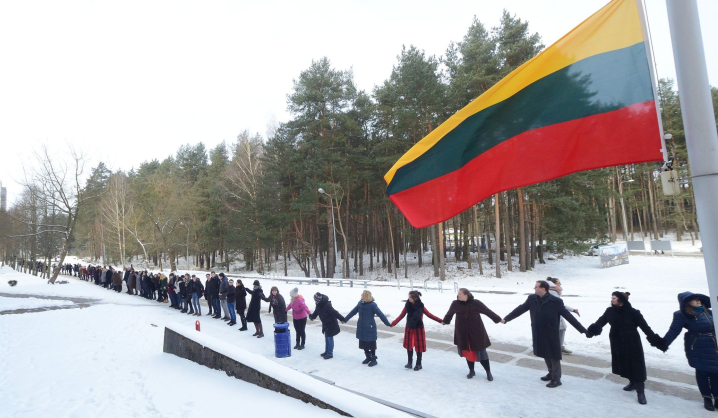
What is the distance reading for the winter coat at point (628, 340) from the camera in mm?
5812

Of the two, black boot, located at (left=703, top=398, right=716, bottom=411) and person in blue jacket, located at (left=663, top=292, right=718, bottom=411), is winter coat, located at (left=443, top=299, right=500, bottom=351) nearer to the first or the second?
person in blue jacket, located at (left=663, top=292, right=718, bottom=411)

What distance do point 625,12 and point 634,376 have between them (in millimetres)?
5406

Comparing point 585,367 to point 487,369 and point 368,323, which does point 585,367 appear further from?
point 368,323

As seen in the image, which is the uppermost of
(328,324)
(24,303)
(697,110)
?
(697,110)

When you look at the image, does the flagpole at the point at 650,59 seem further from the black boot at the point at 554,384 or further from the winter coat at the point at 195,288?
the winter coat at the point at 195,288

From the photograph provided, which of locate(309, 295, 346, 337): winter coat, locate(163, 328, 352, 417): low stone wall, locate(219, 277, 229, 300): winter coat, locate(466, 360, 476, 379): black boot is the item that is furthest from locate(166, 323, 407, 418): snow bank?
locate(219, 277, 229, 300): winter coat

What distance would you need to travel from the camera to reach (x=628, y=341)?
5.92m

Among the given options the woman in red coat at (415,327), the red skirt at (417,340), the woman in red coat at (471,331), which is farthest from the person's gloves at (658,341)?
the red skirt at (417,340)

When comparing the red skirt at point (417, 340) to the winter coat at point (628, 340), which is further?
the red skirt at point (417, 340)

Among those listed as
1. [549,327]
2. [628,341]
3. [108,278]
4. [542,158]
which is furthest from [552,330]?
[108,278]

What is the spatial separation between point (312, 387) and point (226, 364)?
305cm

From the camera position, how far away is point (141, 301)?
23359mm

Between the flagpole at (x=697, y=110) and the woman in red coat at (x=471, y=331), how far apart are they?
15.8 ft

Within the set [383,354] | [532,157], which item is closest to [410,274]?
[383,354]
